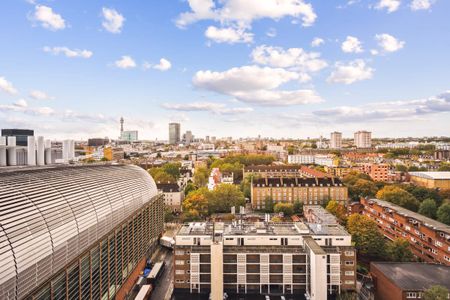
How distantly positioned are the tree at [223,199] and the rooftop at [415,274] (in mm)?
38040

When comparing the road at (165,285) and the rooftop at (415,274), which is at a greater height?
the rooftop at (415,274)

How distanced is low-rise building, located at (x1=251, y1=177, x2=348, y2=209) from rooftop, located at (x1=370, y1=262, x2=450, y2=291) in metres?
38.6

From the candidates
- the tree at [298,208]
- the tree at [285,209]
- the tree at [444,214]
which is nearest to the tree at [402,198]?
the tree at [444,214]

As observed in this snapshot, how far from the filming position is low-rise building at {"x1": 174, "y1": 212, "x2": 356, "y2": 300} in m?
31.4

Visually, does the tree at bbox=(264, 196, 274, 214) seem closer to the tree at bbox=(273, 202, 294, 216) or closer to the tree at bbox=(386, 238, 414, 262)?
the tree at bbox=(273, 202, 294, 216)

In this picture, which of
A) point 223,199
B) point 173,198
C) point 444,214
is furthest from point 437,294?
point 173,198

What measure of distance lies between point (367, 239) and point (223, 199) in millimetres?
32611

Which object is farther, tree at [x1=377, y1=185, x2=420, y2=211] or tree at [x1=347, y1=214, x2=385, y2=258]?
tree at [x1=377, y1=185, x2=420, y2=211]

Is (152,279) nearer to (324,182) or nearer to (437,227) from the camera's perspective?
(437,227)

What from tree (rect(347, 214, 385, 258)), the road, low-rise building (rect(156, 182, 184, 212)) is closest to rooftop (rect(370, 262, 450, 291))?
tree (rect(347, 214, 385, 258))

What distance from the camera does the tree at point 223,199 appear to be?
66438 mm

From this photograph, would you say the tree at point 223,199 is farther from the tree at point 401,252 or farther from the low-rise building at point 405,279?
the low-rise building at point 405,279

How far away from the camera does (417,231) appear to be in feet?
139

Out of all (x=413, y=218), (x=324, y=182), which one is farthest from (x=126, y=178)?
(x=324, y=182)
